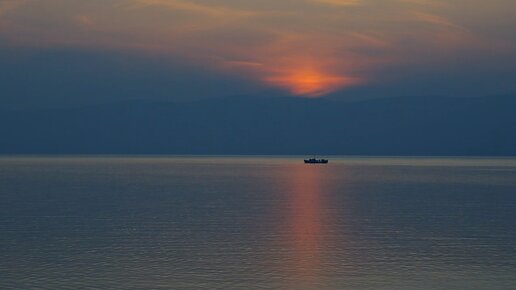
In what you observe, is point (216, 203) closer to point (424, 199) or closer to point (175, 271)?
point (424, 199)

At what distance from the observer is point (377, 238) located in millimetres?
51438

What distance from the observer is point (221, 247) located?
151 ft

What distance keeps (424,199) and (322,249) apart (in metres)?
50.5

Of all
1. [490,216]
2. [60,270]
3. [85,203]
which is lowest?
[60,270]

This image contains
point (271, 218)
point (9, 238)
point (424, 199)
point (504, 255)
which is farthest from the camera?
point (424, 199)

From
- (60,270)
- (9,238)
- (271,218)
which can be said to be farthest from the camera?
(271,218)

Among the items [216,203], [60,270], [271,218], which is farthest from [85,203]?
[60,270]

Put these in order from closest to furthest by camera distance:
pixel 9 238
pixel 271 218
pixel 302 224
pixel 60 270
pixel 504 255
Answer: pixel 60 270 < pixel 504 255 < pixel 9 238 < pixel 302 224 < pixel 271 218

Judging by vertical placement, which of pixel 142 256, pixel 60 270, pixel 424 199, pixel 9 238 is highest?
pixel 424 199

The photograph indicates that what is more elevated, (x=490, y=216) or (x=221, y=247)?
(x=490, y=216)

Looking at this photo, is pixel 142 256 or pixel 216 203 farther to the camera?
pixel 216 203

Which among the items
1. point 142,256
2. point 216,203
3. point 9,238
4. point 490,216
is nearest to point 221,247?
point 142,256

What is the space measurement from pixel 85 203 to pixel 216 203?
529 inches

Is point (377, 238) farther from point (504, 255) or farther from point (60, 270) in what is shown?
point (60, 270)
